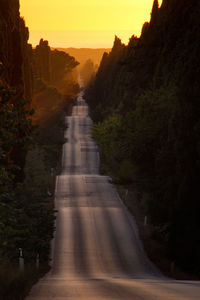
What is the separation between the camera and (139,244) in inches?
1622

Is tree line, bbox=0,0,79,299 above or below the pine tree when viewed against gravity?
below

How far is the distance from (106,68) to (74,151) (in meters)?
52.6

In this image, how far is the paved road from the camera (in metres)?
12.6

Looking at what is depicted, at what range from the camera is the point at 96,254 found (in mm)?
37969

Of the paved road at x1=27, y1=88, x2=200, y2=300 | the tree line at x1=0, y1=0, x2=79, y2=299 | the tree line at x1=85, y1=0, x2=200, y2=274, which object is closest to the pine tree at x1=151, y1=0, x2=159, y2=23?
the tree line at x1=85, y1=0, x2=200, y2=274

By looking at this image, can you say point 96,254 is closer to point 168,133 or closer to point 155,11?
point 168,133

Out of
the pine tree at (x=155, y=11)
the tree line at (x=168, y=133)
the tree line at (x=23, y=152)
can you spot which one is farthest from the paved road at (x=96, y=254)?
the pine tree at (x=155, y=11)

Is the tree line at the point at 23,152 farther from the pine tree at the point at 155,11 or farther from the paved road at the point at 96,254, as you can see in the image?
the pine tree at the point at 155,11

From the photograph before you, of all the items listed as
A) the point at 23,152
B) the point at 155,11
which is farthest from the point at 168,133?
the point at 155,11

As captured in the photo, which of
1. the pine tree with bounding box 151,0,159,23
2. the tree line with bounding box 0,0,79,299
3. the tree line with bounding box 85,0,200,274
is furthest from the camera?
the pine tree with bounding box 151,0,159,23

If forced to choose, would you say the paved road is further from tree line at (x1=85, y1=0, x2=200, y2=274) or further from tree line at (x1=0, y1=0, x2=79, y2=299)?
tree line at (x1=85, y1=0, x2=200, y2=274)

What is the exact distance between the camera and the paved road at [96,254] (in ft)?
41.5

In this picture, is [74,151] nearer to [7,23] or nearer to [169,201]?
[7,23]

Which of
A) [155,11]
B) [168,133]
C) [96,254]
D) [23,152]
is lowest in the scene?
[96,254]
